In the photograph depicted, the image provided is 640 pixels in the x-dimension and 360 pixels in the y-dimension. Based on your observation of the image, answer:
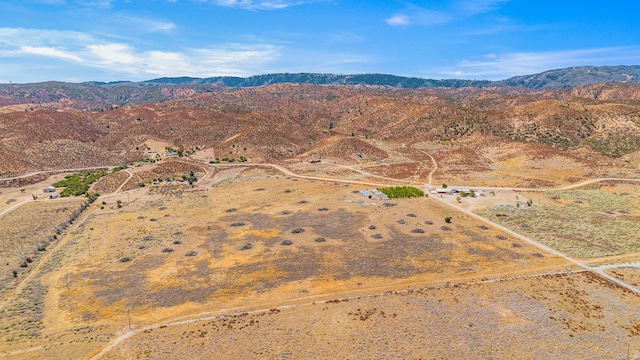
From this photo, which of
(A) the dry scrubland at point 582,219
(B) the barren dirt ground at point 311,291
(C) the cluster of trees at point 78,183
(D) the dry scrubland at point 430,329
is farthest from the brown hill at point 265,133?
(D) the dry scrubland at point 430,329

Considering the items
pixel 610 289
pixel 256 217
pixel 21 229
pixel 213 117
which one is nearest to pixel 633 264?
pixel 610 289

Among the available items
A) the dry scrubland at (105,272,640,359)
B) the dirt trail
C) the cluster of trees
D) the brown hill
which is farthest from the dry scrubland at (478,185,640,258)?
the cluster of trees

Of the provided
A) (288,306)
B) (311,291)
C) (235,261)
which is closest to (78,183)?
(235,261)

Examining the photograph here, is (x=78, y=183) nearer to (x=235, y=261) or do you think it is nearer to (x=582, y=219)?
(x=235, y=261)


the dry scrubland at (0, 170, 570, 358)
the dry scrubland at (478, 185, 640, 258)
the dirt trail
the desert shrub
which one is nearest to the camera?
the dirt trail

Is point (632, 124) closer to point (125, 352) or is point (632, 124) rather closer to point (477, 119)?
point (477, 119)

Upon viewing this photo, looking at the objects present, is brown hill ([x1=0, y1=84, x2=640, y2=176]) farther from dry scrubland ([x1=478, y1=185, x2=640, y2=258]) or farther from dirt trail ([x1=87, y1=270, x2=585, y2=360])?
dirt trail ([x1=87, y1=270, x2=585, y2=360])

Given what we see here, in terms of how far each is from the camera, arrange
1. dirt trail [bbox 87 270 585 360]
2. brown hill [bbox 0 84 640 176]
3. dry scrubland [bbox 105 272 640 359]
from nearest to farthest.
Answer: dry scrubland [bbox 105 272 640 359] < dirt trail [bbox 87 270 585 360] < brown hill [bbox 0 84 640 176]
